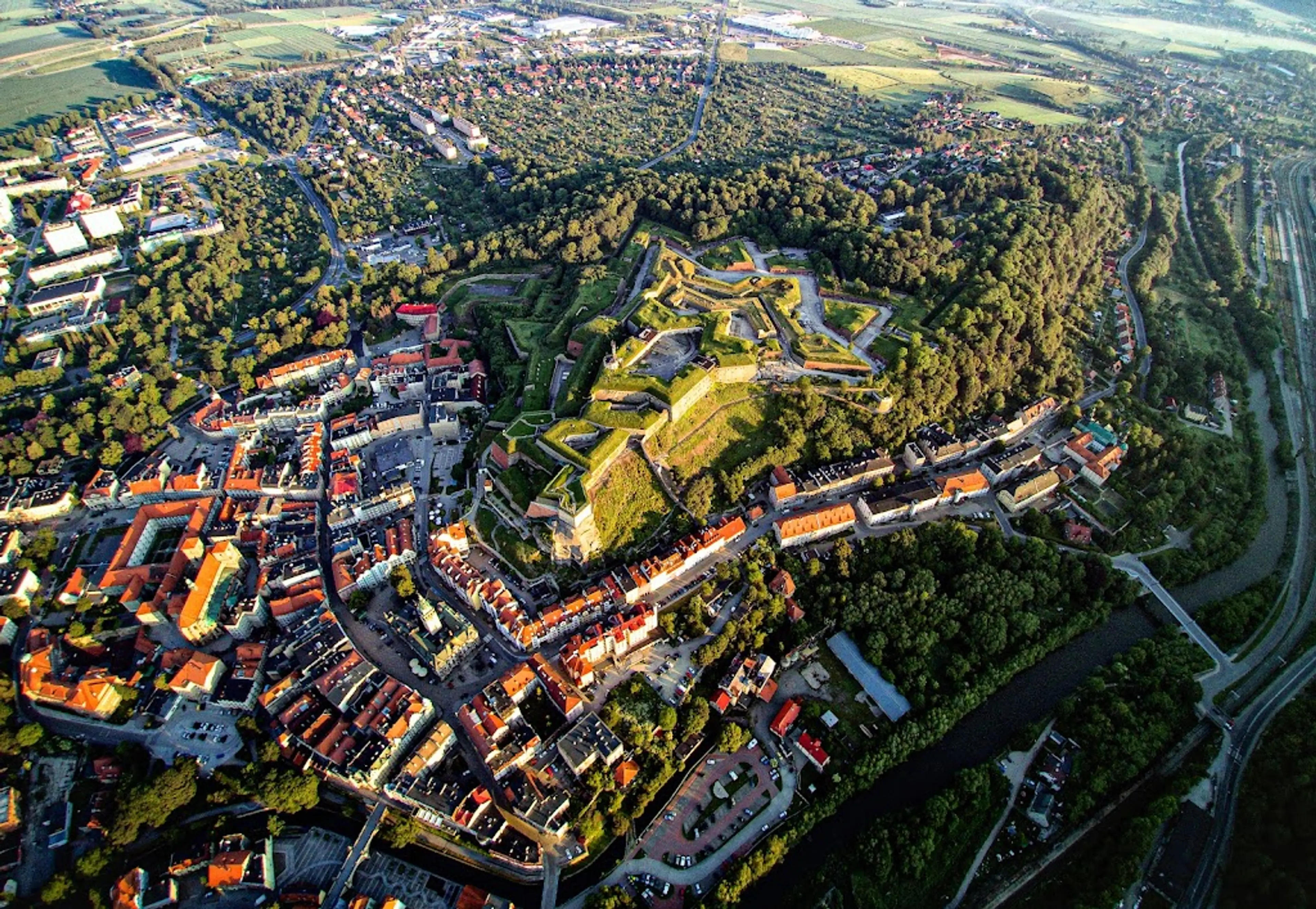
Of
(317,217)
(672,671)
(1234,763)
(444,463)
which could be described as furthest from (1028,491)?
(317,217)

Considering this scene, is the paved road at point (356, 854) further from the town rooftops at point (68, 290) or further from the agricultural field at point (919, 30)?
the agricultural field at point (919, 30)

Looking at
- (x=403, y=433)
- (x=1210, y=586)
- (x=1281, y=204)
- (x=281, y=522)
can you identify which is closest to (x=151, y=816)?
(x=281, y=522)

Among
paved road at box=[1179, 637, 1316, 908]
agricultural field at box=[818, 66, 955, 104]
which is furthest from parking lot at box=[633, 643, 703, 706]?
agricultural field at box=[818, 66, 955, 104]

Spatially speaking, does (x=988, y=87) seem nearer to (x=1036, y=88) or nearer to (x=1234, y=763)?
(x=1036, y=88)

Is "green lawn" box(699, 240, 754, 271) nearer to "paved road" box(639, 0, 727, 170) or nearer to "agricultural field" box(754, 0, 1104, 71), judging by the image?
"paved road" box(639, 0, 727, 170)

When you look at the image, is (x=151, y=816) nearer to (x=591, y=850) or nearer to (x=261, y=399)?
(x=591, y=850)

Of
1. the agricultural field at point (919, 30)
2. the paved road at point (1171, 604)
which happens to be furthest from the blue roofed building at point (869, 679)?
the agricultural field at point (919, 30)
